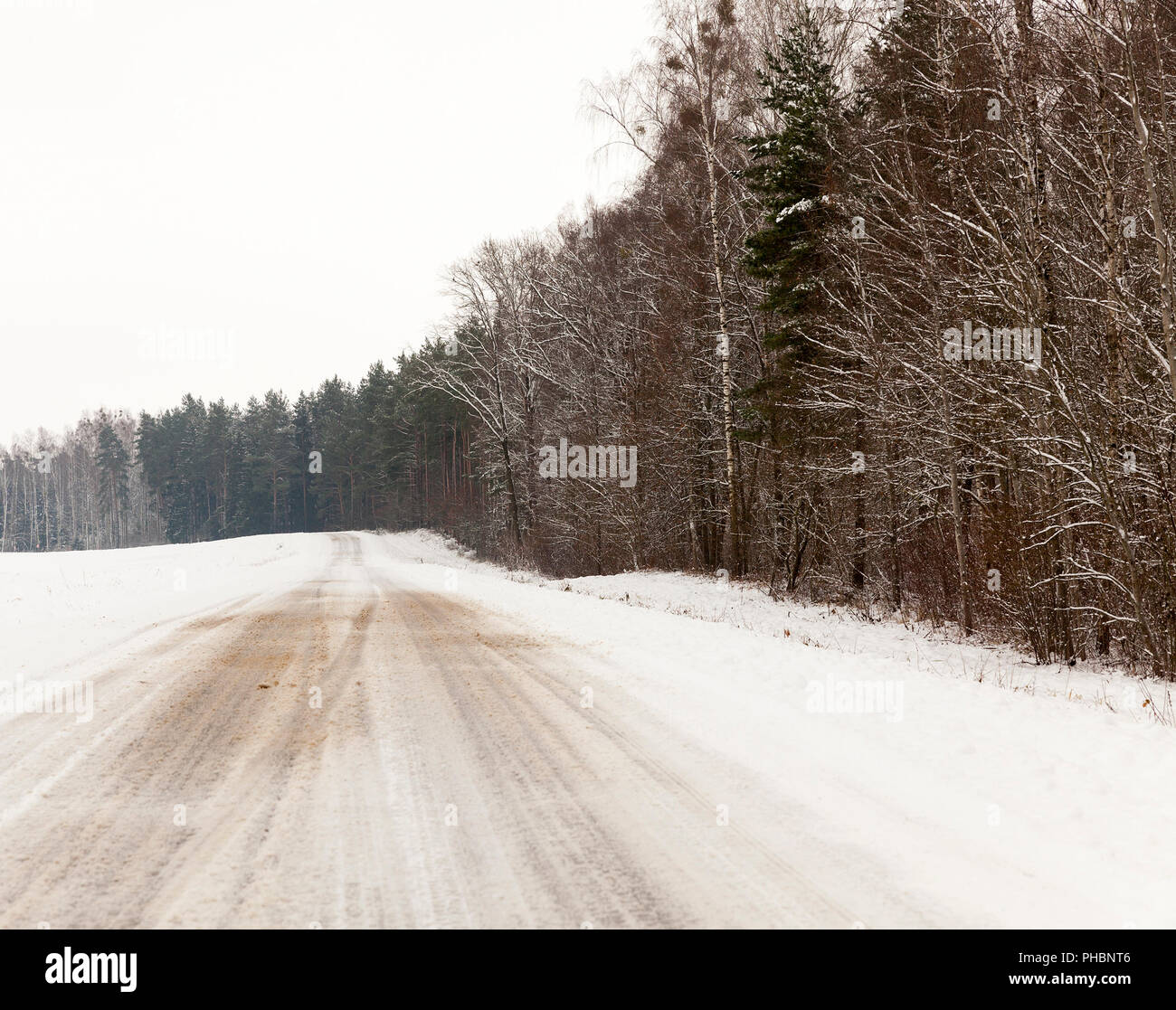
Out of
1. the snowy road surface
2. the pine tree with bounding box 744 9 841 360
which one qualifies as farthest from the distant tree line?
the snowy road surface

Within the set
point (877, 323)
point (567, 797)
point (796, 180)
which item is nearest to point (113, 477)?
point (796, 180)

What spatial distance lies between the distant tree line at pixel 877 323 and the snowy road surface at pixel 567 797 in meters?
4.21

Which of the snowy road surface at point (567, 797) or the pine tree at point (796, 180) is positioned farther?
the pine tree at point (796, 180)

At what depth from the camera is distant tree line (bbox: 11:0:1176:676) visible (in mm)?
9383

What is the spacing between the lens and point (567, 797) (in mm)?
4496

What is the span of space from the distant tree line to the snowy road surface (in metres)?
4.21

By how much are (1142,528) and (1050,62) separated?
20.2ft

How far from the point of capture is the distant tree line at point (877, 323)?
30.8 feet

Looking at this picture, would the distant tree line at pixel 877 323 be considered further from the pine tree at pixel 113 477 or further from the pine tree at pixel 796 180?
the pine tree at pixel 113 477

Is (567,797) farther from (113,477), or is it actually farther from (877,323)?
(113,477)

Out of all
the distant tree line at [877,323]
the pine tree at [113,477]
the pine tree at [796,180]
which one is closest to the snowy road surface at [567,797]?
the distant tree line at [877,323]
